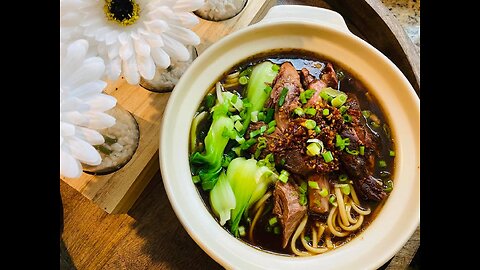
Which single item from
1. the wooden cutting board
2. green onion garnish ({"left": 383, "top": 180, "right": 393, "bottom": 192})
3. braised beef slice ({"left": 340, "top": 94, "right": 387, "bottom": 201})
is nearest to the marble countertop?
the wooden cutting board

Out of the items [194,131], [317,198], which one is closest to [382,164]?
[317,198]

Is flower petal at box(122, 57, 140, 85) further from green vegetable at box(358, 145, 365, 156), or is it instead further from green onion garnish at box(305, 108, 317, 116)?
green vegetable at box(358, 145, 365, 156)

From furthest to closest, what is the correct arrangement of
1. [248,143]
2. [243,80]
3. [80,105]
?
[243,80] < [248,143] < [80,105]

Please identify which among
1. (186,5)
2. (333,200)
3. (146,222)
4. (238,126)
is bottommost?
(146,222)

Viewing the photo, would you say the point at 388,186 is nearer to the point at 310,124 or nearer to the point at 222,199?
the point at 310,124

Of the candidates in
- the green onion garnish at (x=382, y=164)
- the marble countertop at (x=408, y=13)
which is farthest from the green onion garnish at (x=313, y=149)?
the marble countertop at (x=408, y=13)
